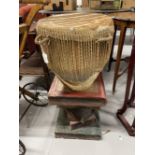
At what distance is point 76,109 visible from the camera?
6.92ft

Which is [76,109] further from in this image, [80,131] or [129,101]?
[129,101]

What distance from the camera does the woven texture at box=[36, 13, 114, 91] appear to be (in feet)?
5.46

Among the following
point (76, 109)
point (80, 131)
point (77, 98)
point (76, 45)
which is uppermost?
point (76, 45)

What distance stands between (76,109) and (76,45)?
2.07 feet

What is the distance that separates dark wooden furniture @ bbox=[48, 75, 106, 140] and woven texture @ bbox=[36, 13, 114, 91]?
3.1 inches

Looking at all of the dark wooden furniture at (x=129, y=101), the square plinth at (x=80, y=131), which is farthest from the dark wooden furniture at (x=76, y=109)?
the dark wooden furniture at (x=129, y=101)

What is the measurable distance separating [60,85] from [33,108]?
0.47 m

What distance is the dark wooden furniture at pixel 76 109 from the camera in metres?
1.89

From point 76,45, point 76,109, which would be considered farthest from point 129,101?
point 76,45

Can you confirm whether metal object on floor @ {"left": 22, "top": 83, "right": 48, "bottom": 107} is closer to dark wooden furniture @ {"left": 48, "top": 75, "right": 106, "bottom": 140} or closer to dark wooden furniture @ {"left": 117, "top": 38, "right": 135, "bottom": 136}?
dark wooden furniture @ {"left": 48, "top": 75, "right": 106, "bottom": 140}

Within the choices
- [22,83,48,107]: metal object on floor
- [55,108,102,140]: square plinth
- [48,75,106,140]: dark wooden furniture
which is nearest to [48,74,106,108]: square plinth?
[48,75,106,140]: dark wooden furniture

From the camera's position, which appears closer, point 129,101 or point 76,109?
point 76,109

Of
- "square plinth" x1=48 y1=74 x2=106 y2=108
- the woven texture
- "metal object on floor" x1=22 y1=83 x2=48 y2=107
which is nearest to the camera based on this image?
the woven texture
